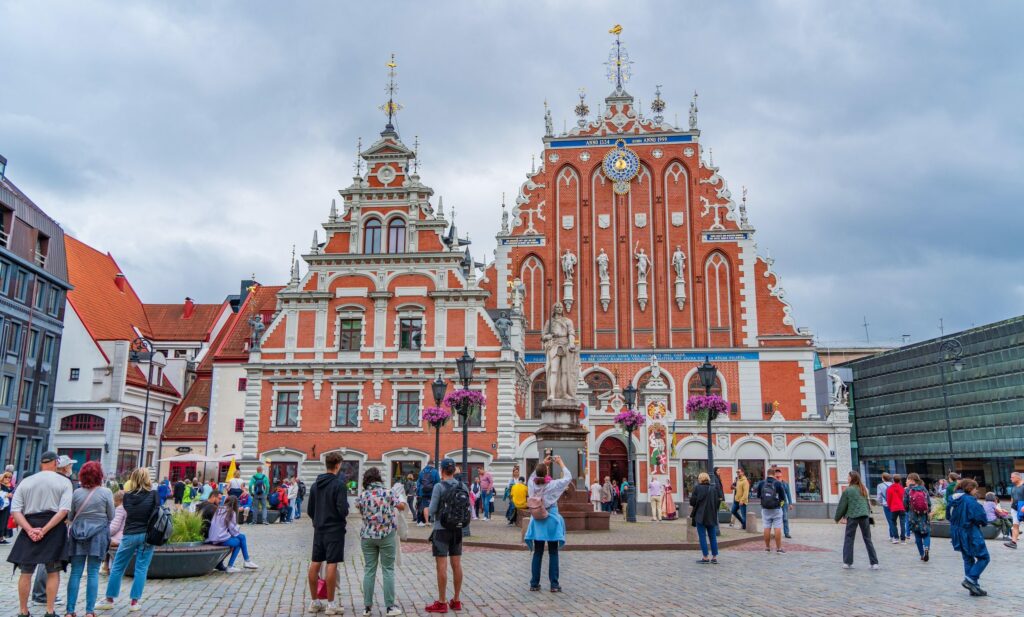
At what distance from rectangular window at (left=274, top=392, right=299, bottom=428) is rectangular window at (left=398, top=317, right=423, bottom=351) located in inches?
218

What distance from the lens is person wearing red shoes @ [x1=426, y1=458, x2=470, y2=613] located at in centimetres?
962

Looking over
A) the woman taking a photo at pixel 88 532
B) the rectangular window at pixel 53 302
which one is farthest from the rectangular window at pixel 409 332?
the woman taking a photo at pixel 88 532

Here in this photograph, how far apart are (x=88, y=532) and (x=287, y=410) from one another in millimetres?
29614

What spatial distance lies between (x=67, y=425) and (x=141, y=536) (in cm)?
3699

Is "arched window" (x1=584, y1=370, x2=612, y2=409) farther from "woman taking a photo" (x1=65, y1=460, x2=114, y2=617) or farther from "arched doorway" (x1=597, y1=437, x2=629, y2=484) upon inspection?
"woman taking a photo" (x1=65, y1=460, x2=114, y2=617)

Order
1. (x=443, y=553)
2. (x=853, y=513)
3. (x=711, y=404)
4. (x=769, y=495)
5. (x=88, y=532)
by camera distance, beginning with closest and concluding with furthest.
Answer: (x=88, y=532) → (x=443, y=553) → (x=853, y=513) → (x=769, y=495) → (x=711, y=404)

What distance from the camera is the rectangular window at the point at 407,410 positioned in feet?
122

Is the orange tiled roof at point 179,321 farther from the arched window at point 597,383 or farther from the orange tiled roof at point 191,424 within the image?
the arched window at point 597,383

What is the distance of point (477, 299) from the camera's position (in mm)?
38000

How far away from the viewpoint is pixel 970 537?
36.5 ft

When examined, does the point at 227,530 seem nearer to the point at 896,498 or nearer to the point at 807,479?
the point at 896,498

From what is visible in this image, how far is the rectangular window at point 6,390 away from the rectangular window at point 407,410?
708 inches

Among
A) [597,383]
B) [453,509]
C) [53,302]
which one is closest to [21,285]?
[53,302]

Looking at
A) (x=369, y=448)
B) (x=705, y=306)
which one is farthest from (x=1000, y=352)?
(x=369, y=448)
